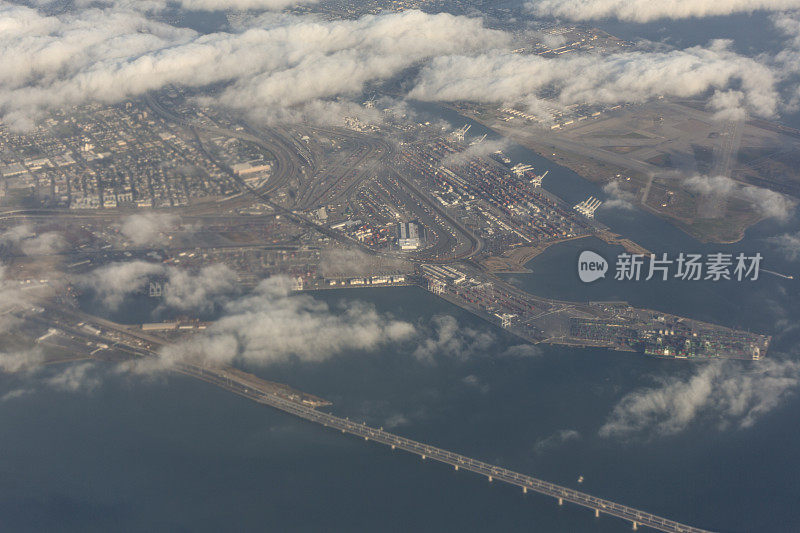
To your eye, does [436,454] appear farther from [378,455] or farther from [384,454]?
[378,455]

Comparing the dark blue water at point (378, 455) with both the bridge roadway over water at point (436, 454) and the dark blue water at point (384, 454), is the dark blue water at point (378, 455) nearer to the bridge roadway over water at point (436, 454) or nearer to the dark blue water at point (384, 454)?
the dark blue water at point (384, 454)

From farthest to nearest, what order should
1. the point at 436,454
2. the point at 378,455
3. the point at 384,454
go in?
the point at 384,454, the point at 378,455, the point at 436,454

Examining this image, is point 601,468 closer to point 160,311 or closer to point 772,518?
point 772,518

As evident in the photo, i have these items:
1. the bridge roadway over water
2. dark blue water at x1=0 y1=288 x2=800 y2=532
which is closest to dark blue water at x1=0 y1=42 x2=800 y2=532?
dark blue water at x1=0 y1=288 x2=800 y2=532

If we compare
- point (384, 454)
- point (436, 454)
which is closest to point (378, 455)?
point (384, 454)

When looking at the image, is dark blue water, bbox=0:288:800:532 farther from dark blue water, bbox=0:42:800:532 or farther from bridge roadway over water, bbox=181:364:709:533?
bridge roadway over water, bbox=181:364:709:533

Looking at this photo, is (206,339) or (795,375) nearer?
(795,375)

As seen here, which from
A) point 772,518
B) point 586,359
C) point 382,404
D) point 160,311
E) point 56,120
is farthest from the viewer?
point 56,120

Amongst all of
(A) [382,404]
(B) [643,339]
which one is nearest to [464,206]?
(B) [643,339]
